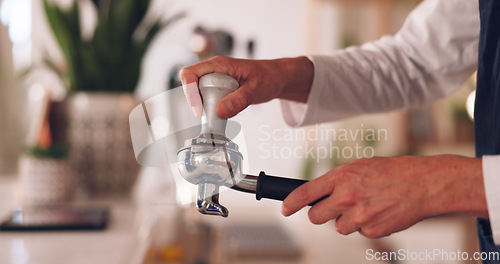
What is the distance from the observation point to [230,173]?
36cm

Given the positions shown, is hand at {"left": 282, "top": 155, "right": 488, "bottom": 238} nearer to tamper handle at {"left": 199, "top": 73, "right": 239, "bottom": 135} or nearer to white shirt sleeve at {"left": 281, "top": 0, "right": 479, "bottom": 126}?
tamper handle at {"left": 199, "top": 73, "right": 239, "bottom": 135}

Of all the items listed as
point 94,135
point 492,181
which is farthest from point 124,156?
point 492,181

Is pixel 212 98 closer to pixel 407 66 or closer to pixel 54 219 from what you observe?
pixel 407 66

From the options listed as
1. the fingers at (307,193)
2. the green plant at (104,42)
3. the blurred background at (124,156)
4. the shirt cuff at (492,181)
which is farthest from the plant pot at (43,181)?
the shirt cuff at (492,181)

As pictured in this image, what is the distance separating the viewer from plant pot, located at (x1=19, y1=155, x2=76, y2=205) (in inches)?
34.5

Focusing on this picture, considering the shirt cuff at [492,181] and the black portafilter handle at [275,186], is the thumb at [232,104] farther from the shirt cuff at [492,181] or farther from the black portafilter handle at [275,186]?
the shirt cuff at [492,181]

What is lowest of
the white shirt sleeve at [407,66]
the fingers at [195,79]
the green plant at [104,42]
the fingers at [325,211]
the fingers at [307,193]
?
the fingers at [325,211]

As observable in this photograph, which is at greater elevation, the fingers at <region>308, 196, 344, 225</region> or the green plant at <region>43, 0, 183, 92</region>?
the green plant at <region>43, 0, 183, 92</region>

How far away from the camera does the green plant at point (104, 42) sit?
1047 mm

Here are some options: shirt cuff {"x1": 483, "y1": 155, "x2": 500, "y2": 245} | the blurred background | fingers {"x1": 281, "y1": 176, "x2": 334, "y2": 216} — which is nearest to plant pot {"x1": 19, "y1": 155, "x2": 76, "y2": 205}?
the blurred background

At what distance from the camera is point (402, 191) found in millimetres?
322

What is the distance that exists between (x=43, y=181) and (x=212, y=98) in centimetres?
67

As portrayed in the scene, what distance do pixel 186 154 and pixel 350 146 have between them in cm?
22

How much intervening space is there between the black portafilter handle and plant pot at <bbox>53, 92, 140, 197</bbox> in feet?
2.29
